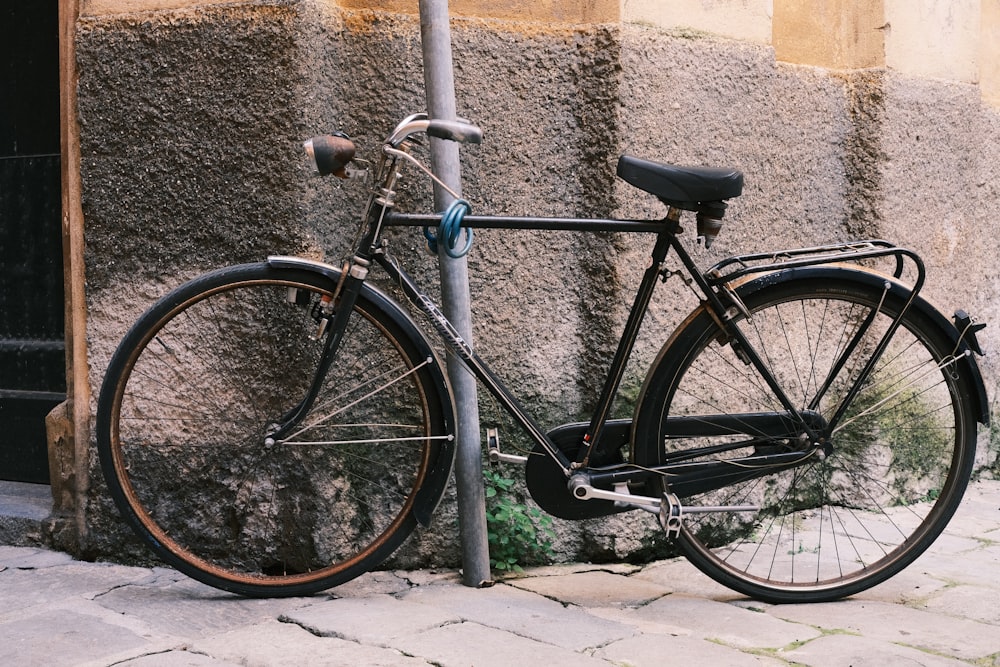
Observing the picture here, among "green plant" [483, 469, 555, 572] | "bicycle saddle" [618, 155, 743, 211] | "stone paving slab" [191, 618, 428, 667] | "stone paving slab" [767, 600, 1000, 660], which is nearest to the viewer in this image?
"stone paving slab" [191, 618, 428, 667]

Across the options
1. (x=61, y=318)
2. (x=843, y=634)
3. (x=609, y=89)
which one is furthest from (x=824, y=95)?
(x=61, y=318)

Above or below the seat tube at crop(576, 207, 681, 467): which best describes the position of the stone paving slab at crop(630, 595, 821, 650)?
below

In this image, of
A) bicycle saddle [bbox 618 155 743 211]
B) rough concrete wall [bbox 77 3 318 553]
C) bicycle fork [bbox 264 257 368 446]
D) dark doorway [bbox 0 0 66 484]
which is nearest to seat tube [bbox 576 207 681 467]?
bicycle saddle [bbox 618 155 743 211]

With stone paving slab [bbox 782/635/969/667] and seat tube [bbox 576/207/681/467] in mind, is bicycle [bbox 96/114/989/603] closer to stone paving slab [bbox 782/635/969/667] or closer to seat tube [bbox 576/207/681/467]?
seat tube [bbox 576/207/681/467]

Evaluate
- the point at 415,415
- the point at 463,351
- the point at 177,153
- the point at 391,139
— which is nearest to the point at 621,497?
the point at 463,351

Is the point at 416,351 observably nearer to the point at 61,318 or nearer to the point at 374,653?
the point at 374,653

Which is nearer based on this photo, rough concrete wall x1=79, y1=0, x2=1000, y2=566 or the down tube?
the down tube

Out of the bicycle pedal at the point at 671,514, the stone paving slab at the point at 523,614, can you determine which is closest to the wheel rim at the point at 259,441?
the stone paving slab at the point at 523,614

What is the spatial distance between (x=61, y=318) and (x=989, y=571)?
10.9 ft

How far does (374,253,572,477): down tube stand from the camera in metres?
2.81

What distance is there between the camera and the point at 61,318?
12.6 feet

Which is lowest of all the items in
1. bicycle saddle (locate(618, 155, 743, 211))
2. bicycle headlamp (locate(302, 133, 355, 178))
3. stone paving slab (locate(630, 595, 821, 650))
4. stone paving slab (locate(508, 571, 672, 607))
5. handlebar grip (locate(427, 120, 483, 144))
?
stone paving slab (locate(508, 571, 672, 607))

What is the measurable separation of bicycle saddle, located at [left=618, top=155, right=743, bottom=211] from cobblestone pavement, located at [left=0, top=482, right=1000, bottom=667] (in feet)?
3.71

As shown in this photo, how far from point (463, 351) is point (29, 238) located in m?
1.99
